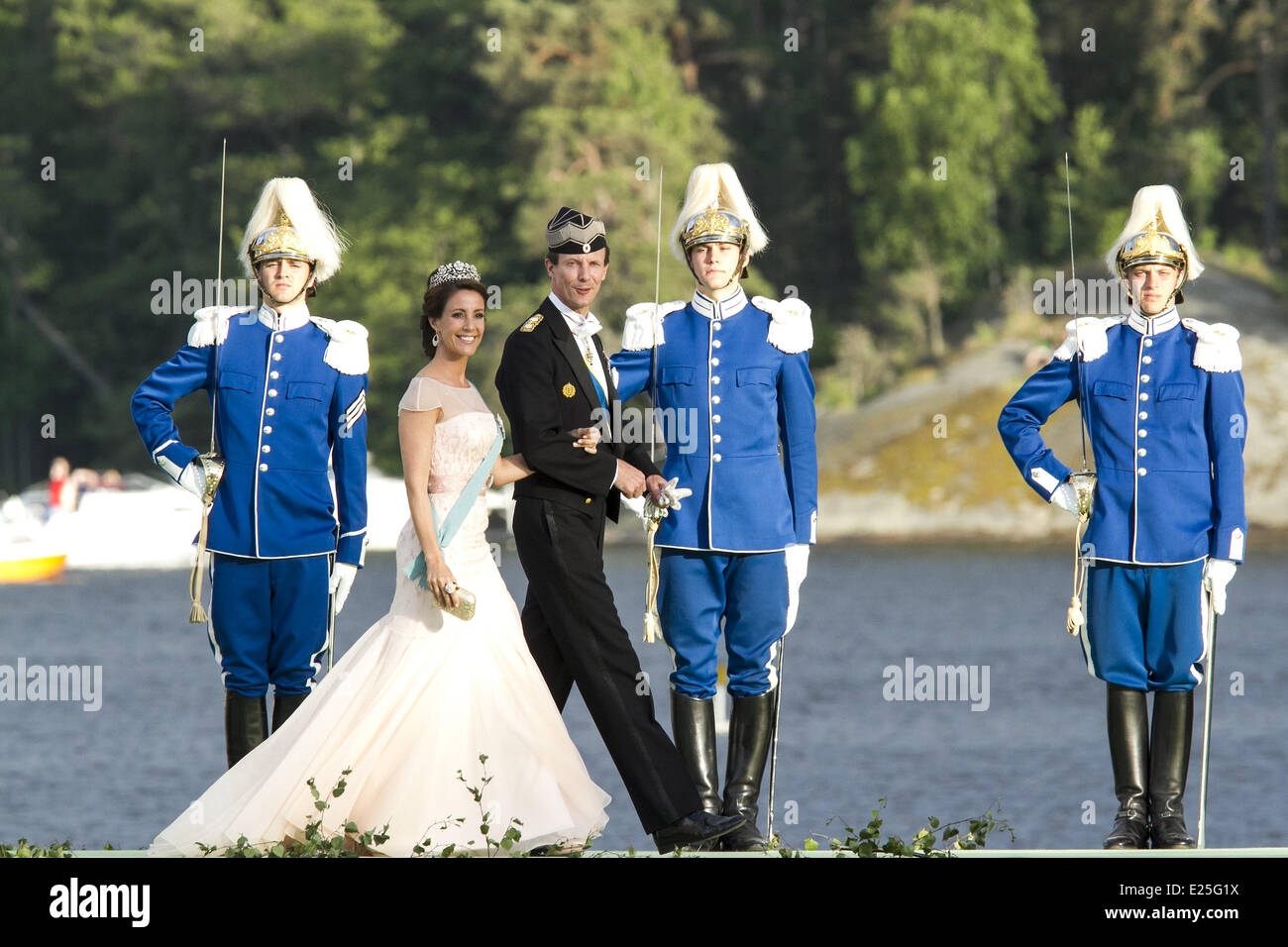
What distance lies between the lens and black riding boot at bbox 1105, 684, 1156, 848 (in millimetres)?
7070

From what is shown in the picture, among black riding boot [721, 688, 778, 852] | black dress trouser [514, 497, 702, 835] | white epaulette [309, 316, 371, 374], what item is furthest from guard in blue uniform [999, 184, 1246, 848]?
white epaulette [309, 316, 371, 374]

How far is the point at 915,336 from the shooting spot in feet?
169

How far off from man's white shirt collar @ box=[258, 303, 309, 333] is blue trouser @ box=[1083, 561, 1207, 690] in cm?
291

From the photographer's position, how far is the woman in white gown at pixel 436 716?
6391mm

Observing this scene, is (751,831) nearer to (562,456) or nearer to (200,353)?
(562,456)

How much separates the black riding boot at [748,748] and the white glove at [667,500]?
0.69 meters

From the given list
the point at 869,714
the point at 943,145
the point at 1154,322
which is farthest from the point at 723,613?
the point at 943,145

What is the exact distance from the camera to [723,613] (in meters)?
7.21

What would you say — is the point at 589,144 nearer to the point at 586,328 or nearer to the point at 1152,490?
the point at 1152,490

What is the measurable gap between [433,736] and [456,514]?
0.68 meters
